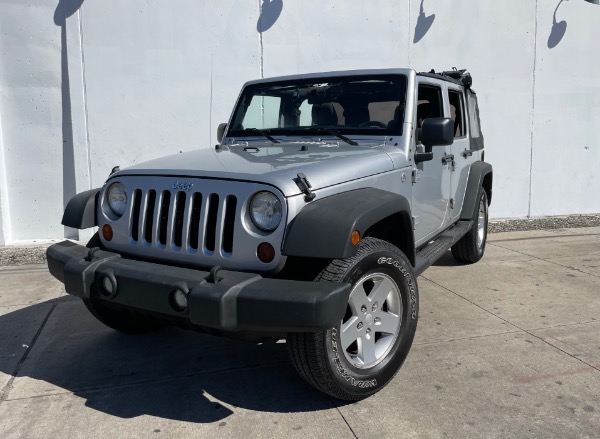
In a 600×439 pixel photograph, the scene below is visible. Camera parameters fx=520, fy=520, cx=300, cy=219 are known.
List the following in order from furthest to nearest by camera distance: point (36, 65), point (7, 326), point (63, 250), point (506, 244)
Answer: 1. point (506, 244)
2. point (36, 65)
3. point (7, 326)
4. point (63, 250)

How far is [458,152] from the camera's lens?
4.90 metres

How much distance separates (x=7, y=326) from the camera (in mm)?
4215

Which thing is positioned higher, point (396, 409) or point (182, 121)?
point (182, 121)

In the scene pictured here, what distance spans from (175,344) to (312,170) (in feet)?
6.05

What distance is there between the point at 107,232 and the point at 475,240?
13.1 feet

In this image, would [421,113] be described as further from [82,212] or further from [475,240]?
[82,212]

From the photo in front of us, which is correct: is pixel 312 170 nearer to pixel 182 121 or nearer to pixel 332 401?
pixel 332 401

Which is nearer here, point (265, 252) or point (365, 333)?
point (265, 252)

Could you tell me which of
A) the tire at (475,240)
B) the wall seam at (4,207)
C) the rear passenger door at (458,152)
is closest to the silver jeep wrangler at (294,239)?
the rear passenger door at (458,152)

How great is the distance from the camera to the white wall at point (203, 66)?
22.1 feet

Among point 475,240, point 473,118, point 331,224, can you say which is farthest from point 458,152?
point 331,224

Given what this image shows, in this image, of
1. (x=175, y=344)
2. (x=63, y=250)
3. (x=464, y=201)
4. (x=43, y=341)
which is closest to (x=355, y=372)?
(x=175, y=344)

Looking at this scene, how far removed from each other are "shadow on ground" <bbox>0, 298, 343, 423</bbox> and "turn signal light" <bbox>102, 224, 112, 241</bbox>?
2.95ft

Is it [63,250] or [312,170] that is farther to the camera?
[63,250]
